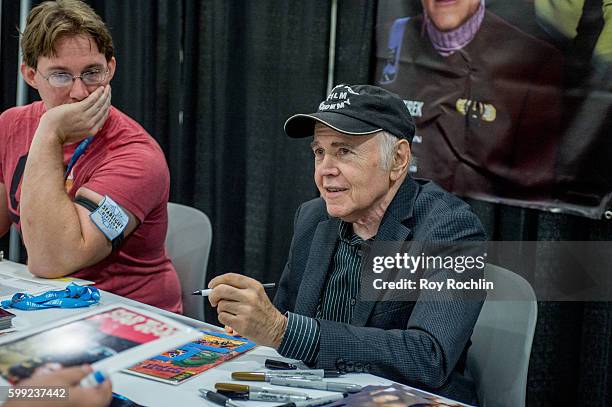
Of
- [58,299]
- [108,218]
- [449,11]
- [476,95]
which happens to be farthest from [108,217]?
[449,11]

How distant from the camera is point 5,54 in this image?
403 cm

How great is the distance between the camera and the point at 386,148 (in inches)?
73.6

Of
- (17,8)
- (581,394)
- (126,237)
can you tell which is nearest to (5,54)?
(17,8)

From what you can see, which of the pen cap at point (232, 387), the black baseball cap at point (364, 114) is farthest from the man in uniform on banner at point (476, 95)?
the pen cap at point (232, 387)

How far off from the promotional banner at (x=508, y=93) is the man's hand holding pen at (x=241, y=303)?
161 cm

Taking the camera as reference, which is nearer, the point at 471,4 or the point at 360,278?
the point at 360,278

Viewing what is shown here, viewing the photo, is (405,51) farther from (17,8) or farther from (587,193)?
(17,8)

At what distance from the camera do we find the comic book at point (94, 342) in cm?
101

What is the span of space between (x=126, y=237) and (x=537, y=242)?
5.34 ft

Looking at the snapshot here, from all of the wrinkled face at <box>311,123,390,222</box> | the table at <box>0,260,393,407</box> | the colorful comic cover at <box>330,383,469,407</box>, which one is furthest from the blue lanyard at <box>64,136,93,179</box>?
the colorful comic cover at <box>330,383,469,407</box>

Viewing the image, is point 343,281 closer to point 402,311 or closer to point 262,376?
point 402,311

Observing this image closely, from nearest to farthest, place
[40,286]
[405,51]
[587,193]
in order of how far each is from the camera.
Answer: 1. [40,286]
2. [587,193]
3. [405,51]

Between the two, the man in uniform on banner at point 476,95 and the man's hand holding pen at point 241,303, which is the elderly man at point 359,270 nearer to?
the man's hand holding pen at point 241,303

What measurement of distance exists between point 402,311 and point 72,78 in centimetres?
138
